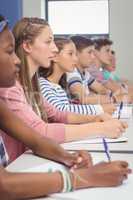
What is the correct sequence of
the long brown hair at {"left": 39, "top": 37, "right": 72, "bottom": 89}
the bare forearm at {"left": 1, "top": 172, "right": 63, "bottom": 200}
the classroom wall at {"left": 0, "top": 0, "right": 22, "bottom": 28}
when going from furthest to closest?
1. the classroom wall at {"left": 0, "top": 0, "right": 22, "bottom": 28}
2. the long brown hair at {"left": 39, "top": 37, "right": 72, "bottom": 89}
3. the bare forearm at {"left": 1, "top": 172, "right": 63, "bottom": 200}

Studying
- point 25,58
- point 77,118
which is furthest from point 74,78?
point 25,58

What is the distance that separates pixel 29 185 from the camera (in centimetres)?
104

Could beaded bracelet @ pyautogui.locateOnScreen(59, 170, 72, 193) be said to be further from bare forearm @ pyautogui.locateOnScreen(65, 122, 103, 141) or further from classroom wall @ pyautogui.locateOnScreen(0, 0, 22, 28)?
classroom wall @ pyautogui.locateOnScreen(0, 0, 22, 28)

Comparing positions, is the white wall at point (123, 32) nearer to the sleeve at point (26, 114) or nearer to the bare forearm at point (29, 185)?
the sleeve at point (26, 114)

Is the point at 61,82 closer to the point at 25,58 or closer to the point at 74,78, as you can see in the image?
the point at 74,78

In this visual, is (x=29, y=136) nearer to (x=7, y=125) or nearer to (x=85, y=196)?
(x=7, y=125)

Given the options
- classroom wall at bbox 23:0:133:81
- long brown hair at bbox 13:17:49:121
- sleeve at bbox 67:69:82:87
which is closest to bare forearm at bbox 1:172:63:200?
long brown hair at bbox 13:17:49:121

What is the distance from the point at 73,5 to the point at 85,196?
5433mm

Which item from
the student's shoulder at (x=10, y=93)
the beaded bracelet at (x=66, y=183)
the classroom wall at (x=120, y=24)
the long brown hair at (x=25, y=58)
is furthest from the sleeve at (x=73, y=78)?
the classroom wall at (x=120, y=24)

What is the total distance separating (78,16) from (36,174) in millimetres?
5404

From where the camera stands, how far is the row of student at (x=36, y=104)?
5.67ft

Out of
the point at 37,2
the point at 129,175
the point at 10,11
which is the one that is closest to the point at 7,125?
the point at 129,175

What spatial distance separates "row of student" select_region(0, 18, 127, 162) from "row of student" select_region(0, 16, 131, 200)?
0.10 meters

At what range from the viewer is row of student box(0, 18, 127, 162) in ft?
5.67
